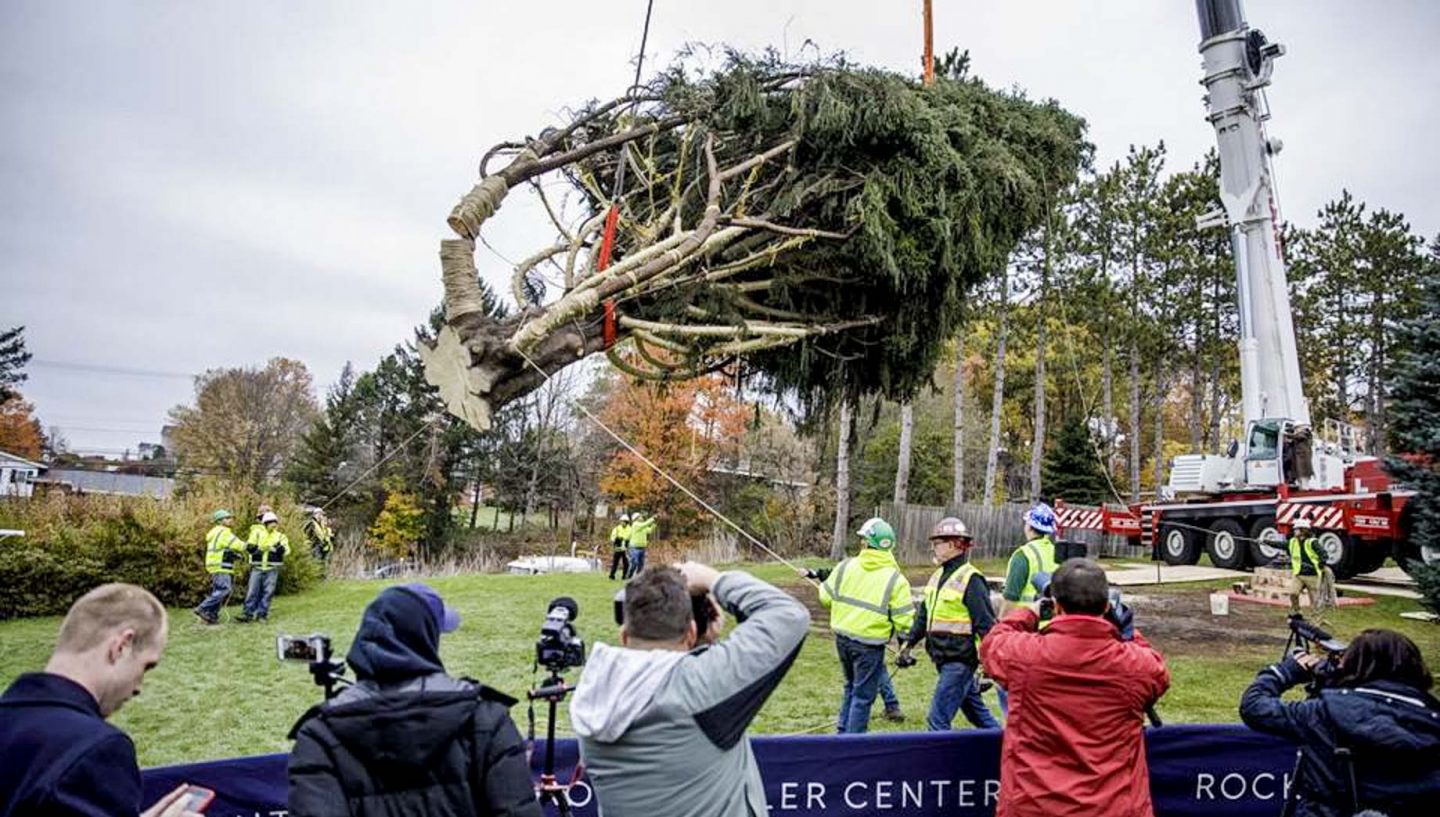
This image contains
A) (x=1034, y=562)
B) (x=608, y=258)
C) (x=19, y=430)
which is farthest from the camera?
(x=19, y=430)

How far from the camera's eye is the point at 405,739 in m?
2.18

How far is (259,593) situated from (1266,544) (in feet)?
55.6

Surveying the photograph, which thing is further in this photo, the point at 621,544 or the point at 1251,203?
the point at 621,544

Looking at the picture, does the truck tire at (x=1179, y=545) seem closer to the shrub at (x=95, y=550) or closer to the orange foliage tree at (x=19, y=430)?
the shrub at (x=95, y=550)

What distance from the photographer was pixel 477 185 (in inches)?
278

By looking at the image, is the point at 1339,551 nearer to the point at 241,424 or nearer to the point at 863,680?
the point at 863,680

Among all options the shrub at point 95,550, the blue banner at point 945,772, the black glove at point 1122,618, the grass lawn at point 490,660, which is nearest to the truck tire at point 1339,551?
the grass lawn at point 490,660

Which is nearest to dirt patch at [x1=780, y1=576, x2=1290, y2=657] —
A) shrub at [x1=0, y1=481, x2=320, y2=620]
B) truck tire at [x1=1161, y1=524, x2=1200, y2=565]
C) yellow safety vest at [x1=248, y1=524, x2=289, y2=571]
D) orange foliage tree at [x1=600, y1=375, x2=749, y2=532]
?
truck tire at [x1=1161, y1=524, x2=1200, y2=565]

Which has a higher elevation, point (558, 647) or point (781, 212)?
point (781, 212)

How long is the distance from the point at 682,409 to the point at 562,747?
28787 millimetres

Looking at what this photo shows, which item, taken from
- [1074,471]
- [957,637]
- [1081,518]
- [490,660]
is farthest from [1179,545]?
[490,660]

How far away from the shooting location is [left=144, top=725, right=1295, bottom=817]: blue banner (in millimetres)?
4215

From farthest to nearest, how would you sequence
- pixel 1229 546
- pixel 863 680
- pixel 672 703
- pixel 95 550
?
1. pixel 1229 546
2. pixel 95 550
3. pixel 863 680
4. pixel 672 703

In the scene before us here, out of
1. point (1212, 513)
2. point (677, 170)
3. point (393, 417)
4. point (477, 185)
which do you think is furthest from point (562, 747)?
point (393, 417)
